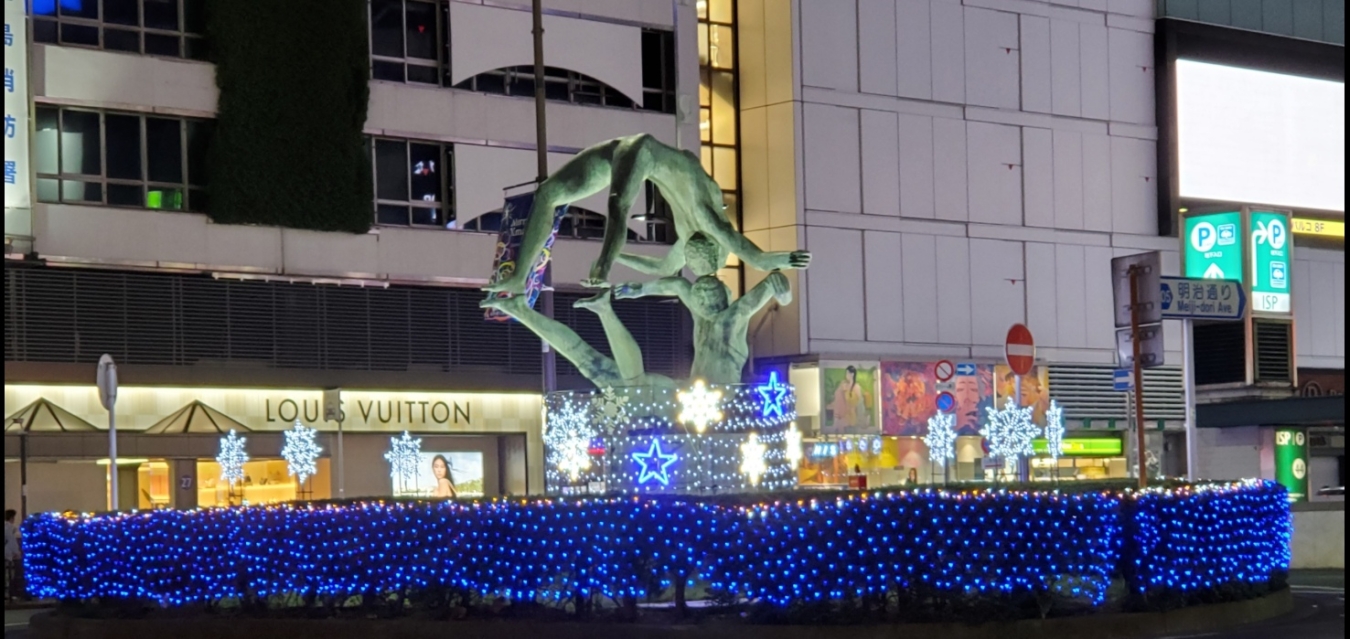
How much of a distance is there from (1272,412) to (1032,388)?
5.73 meters

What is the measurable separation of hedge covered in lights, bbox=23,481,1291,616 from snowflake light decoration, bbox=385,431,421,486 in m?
17.6

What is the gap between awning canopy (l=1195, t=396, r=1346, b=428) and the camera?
45250 millimetres

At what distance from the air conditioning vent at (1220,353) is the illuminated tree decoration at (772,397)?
35.4 meters

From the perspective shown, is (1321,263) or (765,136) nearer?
(765,136)

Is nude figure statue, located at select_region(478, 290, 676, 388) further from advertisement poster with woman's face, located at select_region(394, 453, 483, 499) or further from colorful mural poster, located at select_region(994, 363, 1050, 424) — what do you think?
colorful mural poster, located at select_region(994, 363, 1050, 424)

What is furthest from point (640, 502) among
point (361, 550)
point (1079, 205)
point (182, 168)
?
point (1079, 205)

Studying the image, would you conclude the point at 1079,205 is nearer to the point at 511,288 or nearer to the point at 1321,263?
the point at 1321,263

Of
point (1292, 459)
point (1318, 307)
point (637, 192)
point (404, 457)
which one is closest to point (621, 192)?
point (637, 192)

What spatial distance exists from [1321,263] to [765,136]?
19.5m

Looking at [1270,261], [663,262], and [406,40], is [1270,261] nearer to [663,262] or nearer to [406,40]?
[406,40]

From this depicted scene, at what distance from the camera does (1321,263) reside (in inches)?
2184

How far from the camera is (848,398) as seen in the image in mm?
44781

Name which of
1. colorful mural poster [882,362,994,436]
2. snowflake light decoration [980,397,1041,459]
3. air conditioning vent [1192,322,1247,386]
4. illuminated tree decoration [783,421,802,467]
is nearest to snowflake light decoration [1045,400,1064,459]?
colorful mural poster [882,362,994,436]

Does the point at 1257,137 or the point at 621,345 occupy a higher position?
the point at 1257,137
